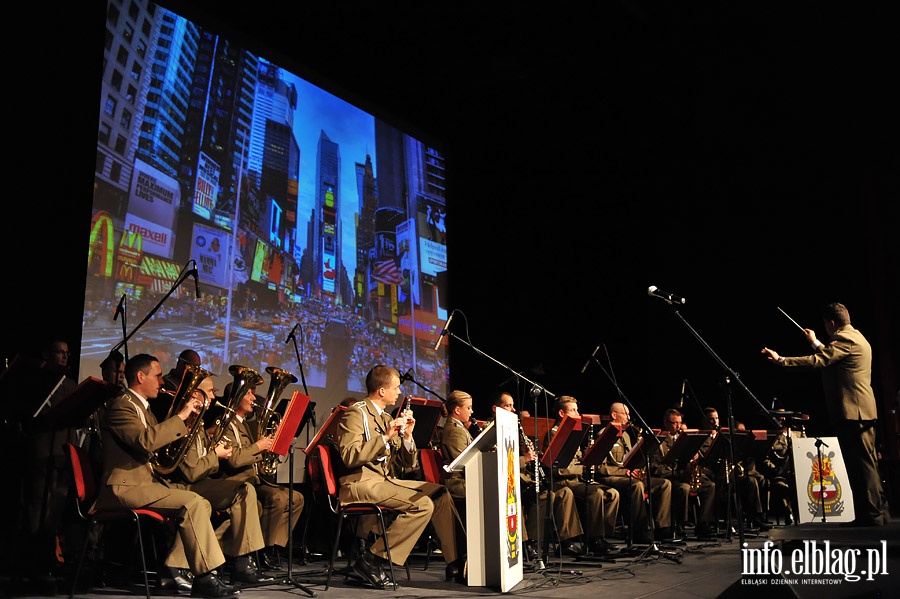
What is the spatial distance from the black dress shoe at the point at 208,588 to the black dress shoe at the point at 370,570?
3.32ft

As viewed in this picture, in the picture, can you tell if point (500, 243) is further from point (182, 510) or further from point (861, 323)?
point (182, 510)

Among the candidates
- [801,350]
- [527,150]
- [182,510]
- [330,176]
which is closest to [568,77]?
[527,150]

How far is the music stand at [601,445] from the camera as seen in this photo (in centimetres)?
723

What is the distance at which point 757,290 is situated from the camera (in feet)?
41.7

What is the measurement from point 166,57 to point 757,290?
9.23m

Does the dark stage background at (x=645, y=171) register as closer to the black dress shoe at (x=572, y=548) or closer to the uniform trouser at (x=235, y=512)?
the black dress shoe at (x=572, y=548)

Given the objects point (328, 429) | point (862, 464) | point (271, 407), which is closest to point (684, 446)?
point (862, 464)

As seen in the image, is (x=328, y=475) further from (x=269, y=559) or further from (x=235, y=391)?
(x=269, y=559)

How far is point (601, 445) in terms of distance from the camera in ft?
23.9

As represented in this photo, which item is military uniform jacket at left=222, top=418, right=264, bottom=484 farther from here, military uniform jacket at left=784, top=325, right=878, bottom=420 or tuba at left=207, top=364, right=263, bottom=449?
military uniform jacket at left=784, top=325, right=878, bottom=420

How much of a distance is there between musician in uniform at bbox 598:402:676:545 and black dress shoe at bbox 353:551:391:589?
10.5 ft

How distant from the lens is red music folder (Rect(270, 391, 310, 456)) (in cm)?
549

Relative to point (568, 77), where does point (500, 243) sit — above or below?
below

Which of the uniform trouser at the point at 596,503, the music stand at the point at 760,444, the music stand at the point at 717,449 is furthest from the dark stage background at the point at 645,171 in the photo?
the uniform trouser at the point at 596,503
